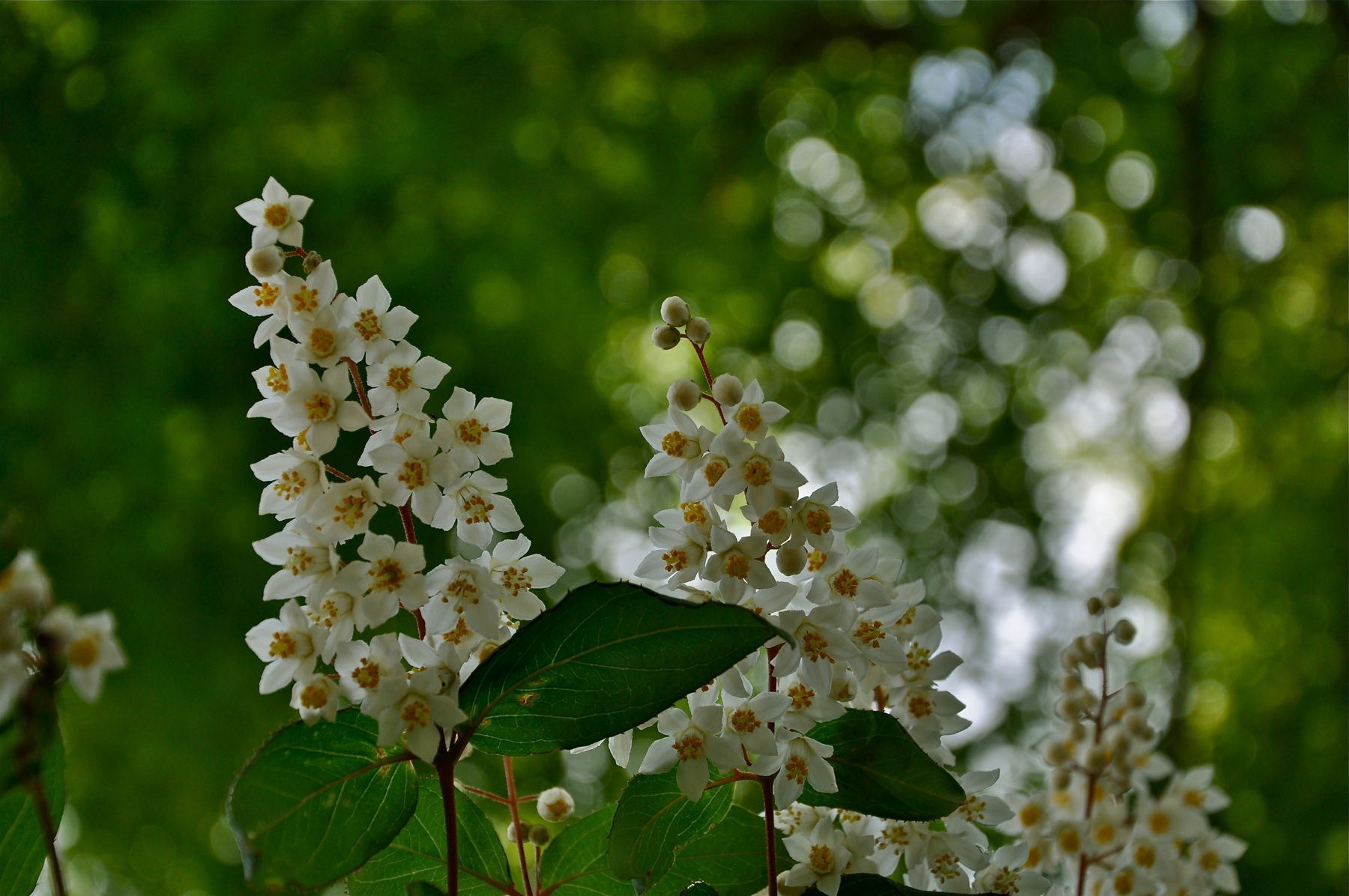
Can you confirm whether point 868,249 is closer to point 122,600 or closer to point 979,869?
point 122,600

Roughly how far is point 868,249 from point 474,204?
53.9 inches

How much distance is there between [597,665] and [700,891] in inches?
5.4

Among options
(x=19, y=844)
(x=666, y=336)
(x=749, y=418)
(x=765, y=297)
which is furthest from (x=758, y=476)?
(x=765, y=297)

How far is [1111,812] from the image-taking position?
2.50 ft

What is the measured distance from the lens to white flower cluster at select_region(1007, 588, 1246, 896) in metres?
0.72

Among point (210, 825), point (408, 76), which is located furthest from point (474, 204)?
point (210, 825)

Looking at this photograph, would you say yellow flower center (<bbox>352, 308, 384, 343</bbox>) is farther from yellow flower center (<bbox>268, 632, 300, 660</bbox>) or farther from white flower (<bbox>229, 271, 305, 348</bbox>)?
yellow flower center (<bbox>268, 632, 300, 660</bbox>)

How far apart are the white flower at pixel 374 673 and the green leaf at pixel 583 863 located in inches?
6.8

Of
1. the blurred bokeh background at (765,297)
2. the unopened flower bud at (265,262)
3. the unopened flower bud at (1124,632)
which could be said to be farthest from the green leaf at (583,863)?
the blurred bokeh background at (765,297)

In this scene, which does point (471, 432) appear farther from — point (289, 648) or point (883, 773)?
point (883, 773)

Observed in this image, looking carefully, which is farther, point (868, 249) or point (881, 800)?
point (868, 249)

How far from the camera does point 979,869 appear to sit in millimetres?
624

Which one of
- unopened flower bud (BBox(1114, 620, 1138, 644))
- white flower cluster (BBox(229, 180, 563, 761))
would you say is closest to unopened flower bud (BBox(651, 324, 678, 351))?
white flower cluster (BBox(229, 180, 563, 761))

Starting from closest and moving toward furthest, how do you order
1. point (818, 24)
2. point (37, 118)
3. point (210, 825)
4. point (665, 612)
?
point (665, 612)
point (37, 118)
point (210, 825)
point (818, 24)
